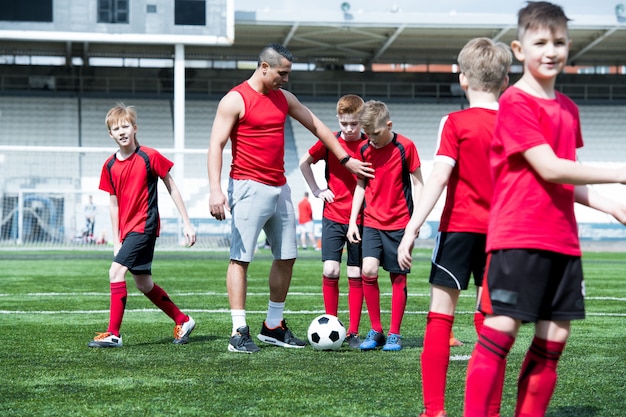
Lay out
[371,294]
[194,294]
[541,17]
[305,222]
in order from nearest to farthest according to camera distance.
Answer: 1. [541,17]
2. [371,294]
3. [194,294]
4. [305,222]

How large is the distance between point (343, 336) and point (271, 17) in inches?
1006

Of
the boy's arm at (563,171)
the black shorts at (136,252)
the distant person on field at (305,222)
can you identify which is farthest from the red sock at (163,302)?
the distant person on field at (305,222)

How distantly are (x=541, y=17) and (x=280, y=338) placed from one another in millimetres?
3655

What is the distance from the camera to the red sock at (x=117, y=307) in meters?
6.22

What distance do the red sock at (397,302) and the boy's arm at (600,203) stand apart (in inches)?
113

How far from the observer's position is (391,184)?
621 cm

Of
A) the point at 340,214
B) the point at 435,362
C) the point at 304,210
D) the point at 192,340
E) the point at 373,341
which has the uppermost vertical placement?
the point at 340,214

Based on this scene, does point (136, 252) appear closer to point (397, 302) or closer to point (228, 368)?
point (228, 368)

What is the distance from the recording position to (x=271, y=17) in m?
30.5

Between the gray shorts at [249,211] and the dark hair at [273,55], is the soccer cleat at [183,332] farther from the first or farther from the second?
the dark hair at [273,55]

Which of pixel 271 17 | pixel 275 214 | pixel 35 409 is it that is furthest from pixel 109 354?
pixel 271 17

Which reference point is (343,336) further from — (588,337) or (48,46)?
(48,46)

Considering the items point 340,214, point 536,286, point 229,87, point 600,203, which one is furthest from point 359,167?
point 229,87

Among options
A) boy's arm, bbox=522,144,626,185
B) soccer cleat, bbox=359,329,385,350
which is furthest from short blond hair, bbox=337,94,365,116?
boy's arm, bbox=522,144,626,185
